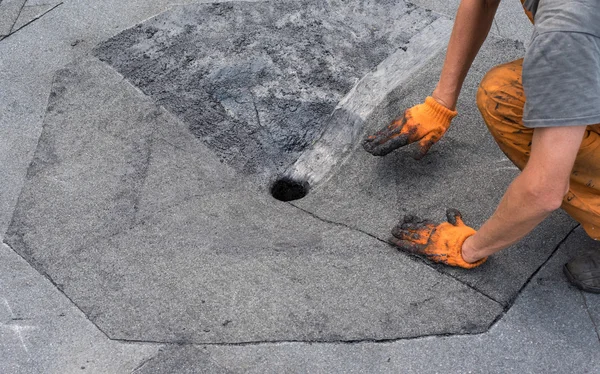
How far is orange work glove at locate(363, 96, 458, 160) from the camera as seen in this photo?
2193mm

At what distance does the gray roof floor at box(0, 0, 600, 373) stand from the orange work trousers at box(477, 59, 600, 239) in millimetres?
232

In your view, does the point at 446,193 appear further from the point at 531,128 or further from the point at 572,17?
the point at 572,17

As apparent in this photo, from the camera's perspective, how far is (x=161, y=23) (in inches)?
112

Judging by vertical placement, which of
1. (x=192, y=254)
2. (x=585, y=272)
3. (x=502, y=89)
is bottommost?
(x=585, y=272)

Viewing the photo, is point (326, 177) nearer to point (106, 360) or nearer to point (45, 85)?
point (106, 360)

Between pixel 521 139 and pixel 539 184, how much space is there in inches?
15.4

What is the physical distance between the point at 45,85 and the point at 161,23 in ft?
1.96

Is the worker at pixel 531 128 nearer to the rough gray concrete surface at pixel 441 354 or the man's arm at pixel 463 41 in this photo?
the man's arm at pixel 463 41

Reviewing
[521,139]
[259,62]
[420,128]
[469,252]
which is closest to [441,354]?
[469,252]

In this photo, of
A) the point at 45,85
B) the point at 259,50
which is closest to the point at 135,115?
the point at 45,85

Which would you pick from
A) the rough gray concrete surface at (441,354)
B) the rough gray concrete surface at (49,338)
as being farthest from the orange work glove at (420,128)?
the rough gray concrete surface at (49,338)

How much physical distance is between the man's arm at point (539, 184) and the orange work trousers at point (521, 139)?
0.26 meters

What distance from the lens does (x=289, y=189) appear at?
234 centimetres

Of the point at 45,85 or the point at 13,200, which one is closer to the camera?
the point at 13,200
